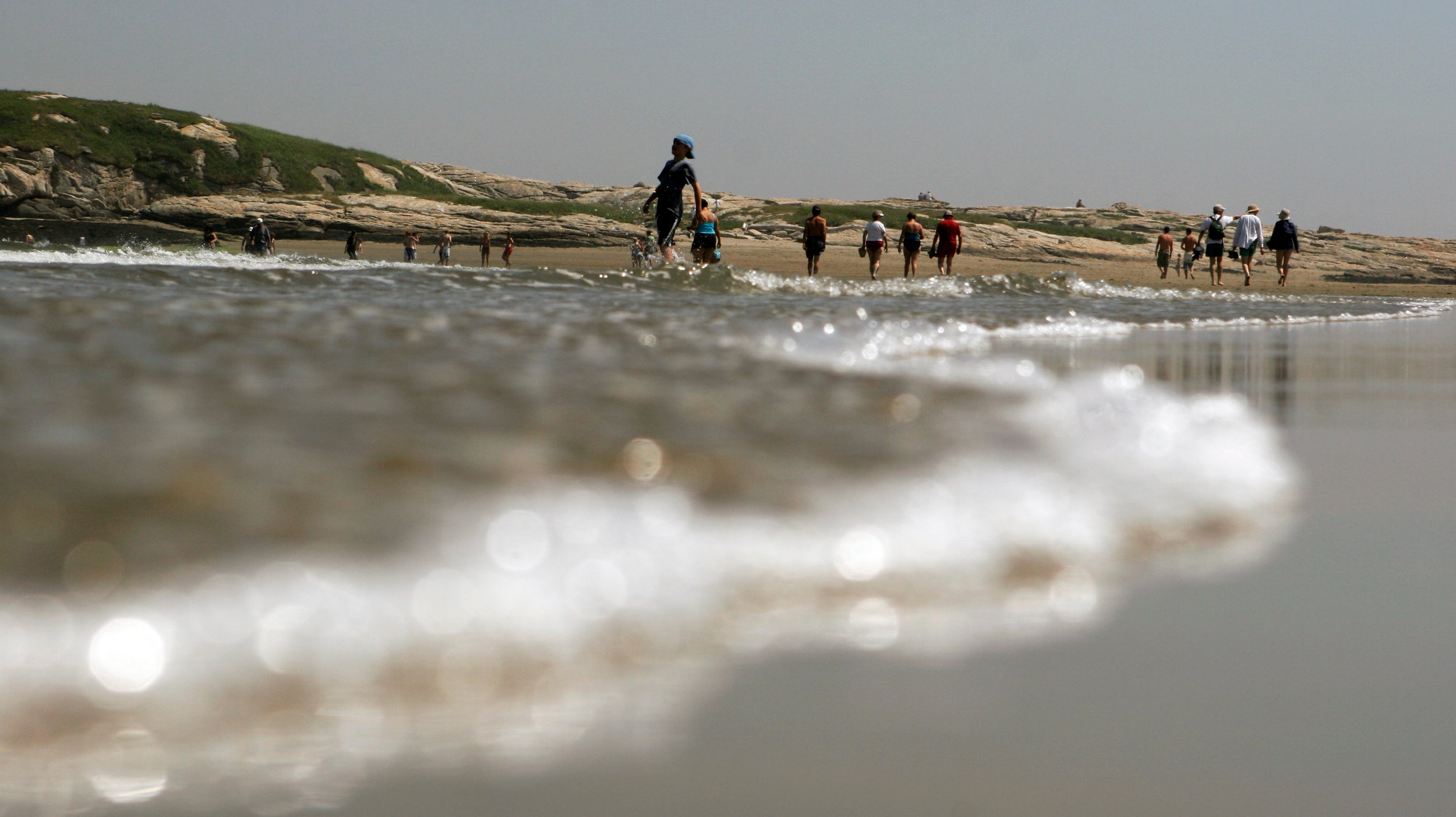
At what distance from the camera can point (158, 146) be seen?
67.9m

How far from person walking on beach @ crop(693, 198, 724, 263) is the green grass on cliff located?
5153 centimetres

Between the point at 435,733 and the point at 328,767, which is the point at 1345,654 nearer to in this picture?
the point at 435,733

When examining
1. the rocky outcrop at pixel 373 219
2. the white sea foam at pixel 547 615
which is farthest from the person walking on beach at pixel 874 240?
the rocky outcrop at pixel 373 219

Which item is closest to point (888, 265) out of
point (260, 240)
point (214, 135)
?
point (260, 240)

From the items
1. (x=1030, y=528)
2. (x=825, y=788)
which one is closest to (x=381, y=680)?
(x=825, y=788)

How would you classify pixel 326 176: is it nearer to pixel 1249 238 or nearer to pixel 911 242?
pixel 911 242

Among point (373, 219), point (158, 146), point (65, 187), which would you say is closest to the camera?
point (373, 219)

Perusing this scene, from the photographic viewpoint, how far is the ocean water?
4.58ft

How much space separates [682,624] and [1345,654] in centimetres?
101

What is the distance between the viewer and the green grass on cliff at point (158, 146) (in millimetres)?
66375

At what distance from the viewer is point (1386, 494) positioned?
2.96m

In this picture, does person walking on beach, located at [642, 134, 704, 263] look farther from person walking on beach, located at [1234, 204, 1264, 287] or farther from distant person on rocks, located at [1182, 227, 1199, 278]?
distant person on rocks, located at [1182, 227, 1199, 278]

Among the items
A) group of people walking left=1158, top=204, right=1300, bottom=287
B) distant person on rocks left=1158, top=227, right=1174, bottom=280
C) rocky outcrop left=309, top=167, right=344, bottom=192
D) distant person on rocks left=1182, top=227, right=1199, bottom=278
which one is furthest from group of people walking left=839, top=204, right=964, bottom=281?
rocky outcrop left=309, top=167, right=344, bottom=192

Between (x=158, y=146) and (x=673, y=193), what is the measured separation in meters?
65.5
